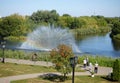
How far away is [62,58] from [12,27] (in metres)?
60.6

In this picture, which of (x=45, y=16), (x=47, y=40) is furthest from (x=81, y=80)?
(x=45, y=16)

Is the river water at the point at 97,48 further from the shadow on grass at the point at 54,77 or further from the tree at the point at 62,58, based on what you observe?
the tree at the point at 62,58

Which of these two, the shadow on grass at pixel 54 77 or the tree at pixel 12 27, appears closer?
the shadow on grass at pixel 54 77

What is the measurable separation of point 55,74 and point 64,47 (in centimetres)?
383

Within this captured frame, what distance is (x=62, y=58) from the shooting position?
23.7 meters

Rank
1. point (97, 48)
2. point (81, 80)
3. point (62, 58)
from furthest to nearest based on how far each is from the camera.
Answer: point (97, 48) → point (81, 80) → point (62, 58)

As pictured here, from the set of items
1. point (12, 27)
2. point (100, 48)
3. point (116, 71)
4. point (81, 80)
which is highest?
point (12, 27)

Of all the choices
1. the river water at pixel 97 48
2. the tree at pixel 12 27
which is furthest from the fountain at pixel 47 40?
the tree at pixel 12 27

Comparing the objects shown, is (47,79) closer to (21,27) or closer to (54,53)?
(54,53)

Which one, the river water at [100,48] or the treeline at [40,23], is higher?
the treeline at [40,23]

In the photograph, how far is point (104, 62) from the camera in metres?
32.6

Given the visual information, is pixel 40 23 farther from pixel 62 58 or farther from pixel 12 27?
pixel 62 58

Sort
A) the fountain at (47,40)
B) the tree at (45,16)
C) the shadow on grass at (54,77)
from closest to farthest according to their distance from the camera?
the shadow on grass at (54,77), the fountain at (47,40), the tree at (45,16)

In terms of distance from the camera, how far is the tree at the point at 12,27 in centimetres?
8200
